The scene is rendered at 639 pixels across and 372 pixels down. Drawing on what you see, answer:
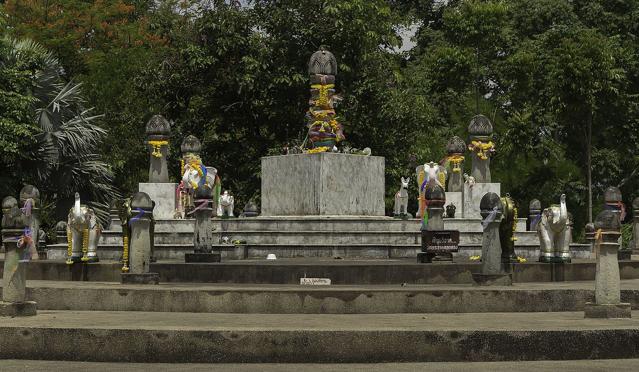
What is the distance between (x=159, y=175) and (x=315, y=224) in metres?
5.40

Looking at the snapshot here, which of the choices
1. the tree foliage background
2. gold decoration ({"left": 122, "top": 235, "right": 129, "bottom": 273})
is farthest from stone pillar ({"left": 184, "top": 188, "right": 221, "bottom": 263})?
the tree foliage background

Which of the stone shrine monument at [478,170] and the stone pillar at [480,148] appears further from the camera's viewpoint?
the stone pillar at [480,148]

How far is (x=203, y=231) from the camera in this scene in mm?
18266

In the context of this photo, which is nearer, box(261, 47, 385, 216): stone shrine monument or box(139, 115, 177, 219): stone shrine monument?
box(261, 47, 385, 216): stone shrine monument

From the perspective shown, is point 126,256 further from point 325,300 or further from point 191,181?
point 191,181

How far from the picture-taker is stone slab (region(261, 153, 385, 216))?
942 inches

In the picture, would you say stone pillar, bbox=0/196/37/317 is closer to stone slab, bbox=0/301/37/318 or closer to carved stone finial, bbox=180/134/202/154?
stone slab, bbox=0/301/37/318

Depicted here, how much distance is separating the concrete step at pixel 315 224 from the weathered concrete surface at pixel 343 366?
11.7 m

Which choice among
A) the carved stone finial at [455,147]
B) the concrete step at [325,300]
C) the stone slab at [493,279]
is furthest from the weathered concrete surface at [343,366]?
the carved stone finial at [455,147]

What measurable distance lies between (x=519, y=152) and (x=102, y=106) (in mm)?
17524

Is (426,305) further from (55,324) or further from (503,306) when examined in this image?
(55,324)

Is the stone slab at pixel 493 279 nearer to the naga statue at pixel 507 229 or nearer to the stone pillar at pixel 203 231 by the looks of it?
the naga statue at pixel 507 229

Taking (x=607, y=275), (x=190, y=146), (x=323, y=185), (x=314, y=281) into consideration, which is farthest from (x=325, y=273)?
(x=190, y=146)

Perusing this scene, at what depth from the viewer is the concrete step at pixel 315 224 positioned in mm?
22688
